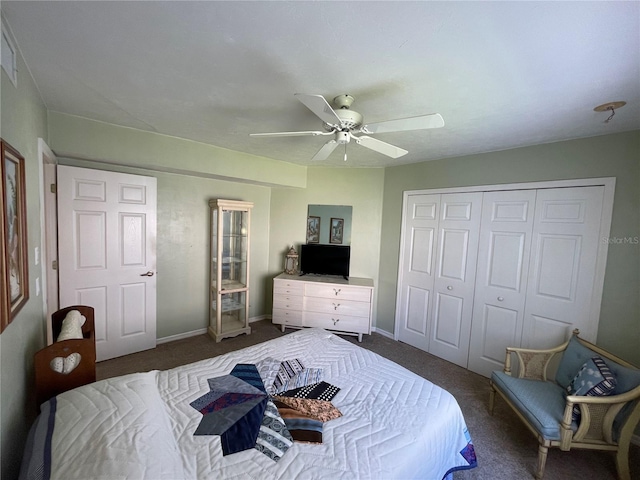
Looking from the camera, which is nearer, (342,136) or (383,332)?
(342,136)

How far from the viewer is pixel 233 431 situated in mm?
1304

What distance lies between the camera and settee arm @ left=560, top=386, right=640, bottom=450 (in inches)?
65.3

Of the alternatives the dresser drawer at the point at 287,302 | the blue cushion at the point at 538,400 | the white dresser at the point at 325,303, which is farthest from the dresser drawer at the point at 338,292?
the blue cushion at the point at 538,400

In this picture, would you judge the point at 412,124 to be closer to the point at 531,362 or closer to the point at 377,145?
the point at 377,145

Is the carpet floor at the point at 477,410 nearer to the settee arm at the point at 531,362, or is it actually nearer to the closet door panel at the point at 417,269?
the closet door panel at the point at 417,269

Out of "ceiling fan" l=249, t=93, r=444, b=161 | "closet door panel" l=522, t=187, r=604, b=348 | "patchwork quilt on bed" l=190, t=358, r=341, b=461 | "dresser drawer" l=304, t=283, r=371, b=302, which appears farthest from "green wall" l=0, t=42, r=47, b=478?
"closet door panel" l=522, t=187, r=604, b=348

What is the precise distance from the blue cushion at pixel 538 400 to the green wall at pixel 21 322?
2.84 metres

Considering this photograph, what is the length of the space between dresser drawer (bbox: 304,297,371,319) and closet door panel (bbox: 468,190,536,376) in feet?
4.25

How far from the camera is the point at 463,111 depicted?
1957 mm

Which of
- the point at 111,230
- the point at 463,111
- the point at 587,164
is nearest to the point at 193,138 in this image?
the point at 111,230

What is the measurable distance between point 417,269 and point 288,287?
1.77 m

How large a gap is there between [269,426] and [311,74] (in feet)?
6.19

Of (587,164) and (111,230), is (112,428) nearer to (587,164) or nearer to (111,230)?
(111,230)

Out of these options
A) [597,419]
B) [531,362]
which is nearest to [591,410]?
[597,419]
